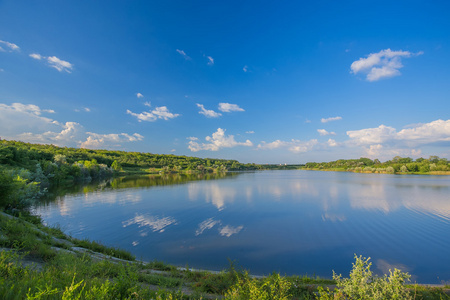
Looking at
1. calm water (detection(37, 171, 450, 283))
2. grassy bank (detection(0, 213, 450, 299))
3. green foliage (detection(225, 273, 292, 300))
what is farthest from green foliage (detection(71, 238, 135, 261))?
green foliage (detection(225, 273, 292, 300))

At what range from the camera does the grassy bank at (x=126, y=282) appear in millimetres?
2734

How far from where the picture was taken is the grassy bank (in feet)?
8.97

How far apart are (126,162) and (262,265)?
453 feet

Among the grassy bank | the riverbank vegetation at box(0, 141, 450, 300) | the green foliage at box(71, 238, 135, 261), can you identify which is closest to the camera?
the grassy bank

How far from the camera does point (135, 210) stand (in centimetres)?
2181

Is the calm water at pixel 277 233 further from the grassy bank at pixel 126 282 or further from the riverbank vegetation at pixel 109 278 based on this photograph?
the grassy bank at pixel 126 282

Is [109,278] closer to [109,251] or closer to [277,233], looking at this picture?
[109,251]

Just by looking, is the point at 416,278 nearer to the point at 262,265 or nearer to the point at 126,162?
the point at 262,265

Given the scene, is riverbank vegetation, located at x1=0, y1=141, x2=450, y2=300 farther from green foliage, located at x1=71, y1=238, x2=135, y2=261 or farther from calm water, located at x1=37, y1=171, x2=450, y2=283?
calm water, located at x1=37, y1=171, x2=450, y2=283

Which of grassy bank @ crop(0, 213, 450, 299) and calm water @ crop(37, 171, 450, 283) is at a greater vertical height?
grassy bank @ crop(0, 213, 450, 299)

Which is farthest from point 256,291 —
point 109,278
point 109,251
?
point 109,251

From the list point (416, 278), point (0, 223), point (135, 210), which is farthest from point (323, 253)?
point (135, 210)

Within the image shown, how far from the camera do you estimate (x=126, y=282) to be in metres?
3.30

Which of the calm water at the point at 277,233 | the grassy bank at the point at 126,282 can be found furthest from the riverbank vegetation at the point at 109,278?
the calm water at the point at 277,233
